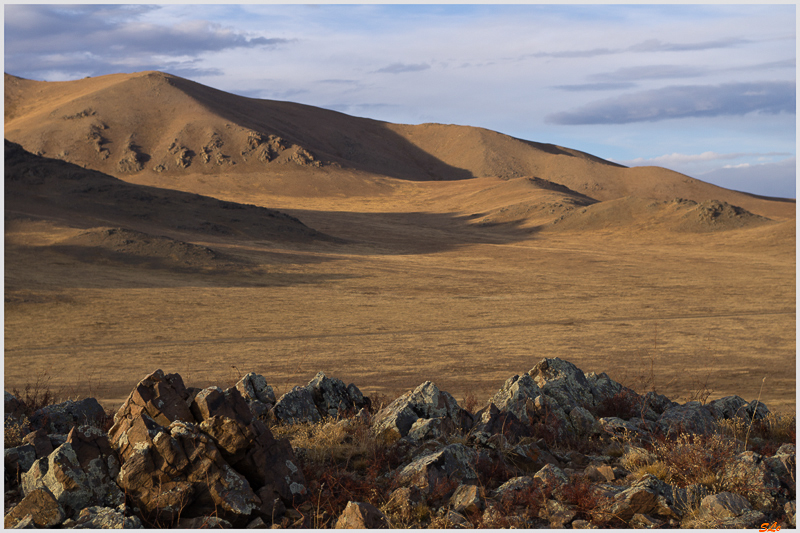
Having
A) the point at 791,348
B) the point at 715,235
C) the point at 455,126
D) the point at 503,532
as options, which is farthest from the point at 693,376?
the point at 455,126

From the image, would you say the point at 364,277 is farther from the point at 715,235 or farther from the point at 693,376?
the point at 715,235

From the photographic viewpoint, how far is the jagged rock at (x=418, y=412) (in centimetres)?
666

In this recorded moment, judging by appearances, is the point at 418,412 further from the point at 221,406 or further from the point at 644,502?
the point at 644,502

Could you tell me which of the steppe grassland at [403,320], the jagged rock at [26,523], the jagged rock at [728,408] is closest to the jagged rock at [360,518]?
the jagged rock at [26,523]

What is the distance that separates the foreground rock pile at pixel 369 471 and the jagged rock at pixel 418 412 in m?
0.04

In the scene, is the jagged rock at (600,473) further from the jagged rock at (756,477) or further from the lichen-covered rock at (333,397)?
the lichen-covered rock at (333,397)

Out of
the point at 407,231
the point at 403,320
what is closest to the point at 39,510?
the point at 403,320

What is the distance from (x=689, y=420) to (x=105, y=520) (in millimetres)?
6042

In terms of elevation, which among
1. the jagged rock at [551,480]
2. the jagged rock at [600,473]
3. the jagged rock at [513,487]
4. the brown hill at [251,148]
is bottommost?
the jagged rock at [600,473]

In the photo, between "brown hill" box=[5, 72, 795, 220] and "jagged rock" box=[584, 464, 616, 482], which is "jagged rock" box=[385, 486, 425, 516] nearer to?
"jagged rock" box=[584, 464, 616, 482]

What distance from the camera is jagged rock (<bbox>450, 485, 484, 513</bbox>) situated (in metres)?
4.95

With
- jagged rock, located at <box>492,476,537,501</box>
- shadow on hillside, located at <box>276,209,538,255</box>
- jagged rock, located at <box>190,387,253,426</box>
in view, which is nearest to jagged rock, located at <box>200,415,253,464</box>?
jagged rock, located at <box>190,387,253,426</box>

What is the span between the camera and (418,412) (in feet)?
23.3

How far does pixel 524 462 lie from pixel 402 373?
676 cm
